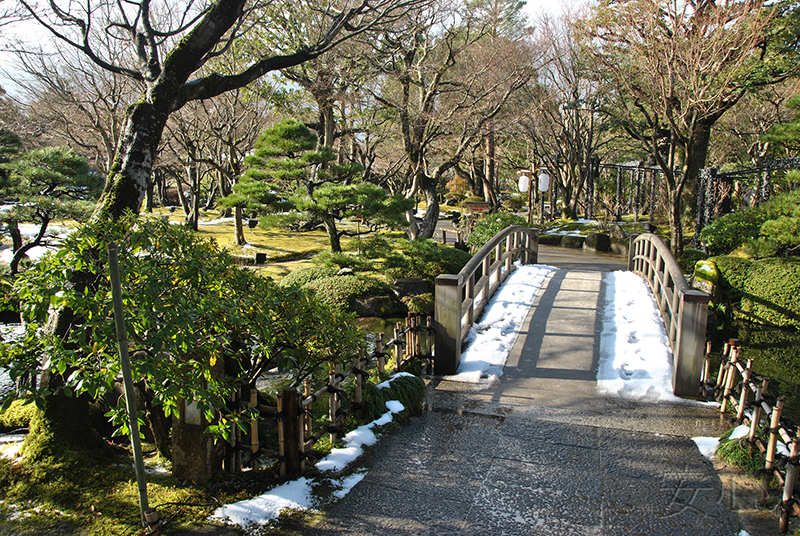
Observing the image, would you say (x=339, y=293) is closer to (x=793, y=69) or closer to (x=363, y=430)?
(x=363, y=430)

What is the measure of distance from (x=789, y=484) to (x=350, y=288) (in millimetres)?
10759

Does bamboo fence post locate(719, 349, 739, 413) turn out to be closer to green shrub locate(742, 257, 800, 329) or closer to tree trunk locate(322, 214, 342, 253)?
green shrub locate(742, 257, 800, 329)

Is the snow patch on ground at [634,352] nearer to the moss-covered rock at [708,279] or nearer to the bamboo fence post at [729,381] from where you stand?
the bamboo fence post at [729,381]

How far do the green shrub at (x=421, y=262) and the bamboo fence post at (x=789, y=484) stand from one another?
37.3 feet

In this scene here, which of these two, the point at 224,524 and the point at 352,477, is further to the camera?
the point at 352,477

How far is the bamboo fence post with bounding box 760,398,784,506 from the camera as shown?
387cm

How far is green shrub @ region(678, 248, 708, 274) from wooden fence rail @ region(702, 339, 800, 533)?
32.9ft

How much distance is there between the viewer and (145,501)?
11.4ft

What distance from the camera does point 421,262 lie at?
15.3 m

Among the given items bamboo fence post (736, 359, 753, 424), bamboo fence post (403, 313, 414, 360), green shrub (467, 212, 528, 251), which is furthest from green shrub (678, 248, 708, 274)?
bamboo fence post (403, 313, 414, 360)

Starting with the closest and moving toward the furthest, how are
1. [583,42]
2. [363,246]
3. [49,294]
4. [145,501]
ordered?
[49,294] < [145,501] < [363,246] < [583,42]

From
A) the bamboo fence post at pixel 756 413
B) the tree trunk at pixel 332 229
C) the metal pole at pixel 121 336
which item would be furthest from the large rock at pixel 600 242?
the metal pole at pixel 121 336

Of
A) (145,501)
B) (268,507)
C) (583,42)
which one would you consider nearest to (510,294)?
(268,507)

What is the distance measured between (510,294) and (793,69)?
1416 centimetres
